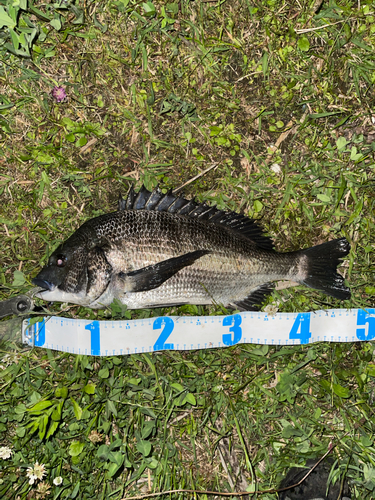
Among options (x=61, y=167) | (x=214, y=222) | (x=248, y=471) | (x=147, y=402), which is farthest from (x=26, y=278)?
(x=248, y=471)

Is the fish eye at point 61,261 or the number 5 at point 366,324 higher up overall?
the fish eye at point 61,261

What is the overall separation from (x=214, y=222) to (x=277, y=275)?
768 millimetres

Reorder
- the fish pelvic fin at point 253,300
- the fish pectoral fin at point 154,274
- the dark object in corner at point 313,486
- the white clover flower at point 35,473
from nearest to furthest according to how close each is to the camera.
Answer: the fish pectoral fin at point 154,274, the white clover flower at point 35,473, the dark object in corner at point 313,486, the fish pelvic fin at point 253,300

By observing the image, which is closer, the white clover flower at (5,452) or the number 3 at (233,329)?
the white clover flower at (5,452)

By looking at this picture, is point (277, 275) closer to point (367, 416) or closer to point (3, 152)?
point (367, 416)

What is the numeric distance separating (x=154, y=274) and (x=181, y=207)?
676mm

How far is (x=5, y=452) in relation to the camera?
3.22 meters

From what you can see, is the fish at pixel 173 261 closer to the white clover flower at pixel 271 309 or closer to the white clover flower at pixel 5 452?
the white clover flower at pixel 271 309

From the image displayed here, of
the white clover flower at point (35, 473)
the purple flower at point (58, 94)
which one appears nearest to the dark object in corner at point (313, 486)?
the white clover flower at point (35, 473)

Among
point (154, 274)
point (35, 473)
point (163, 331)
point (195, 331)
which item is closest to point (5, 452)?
point (35, 473)

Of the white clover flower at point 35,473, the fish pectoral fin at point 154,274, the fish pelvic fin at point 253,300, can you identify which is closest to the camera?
the fish pectoral fin at point 154,274

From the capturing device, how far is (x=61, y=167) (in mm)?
3479

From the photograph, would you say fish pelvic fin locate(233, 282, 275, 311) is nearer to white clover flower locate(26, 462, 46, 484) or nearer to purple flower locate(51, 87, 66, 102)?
white clover flower locate(26, 462, 46, 484)

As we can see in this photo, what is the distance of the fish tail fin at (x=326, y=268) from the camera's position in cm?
329
